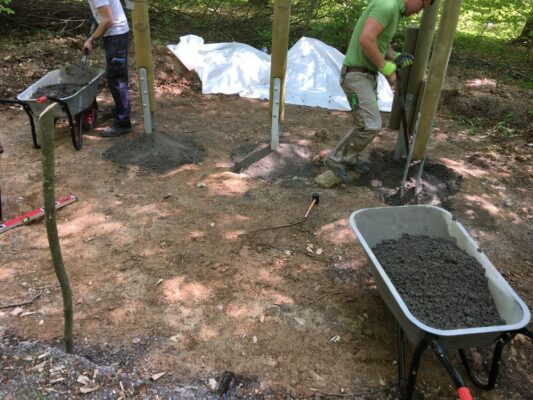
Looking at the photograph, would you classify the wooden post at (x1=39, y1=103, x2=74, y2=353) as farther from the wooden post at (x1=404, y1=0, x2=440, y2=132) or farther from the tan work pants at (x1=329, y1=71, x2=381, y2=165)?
the wooden post at (x1=404, y1=0, x2=440, y2=132)

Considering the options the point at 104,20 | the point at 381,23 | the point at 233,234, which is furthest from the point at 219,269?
the point at 104,20

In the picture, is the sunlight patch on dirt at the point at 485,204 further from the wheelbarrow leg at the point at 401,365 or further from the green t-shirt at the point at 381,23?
the wheelbarrow leg at the point at 401,365

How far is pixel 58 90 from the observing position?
186 inches

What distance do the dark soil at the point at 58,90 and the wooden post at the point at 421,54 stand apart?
346 centimetres

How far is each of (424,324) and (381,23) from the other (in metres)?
2.37

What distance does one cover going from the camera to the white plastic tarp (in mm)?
6227

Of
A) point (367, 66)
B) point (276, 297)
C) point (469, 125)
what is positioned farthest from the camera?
point (469, 125)

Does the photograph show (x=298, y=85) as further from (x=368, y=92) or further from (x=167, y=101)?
(x=368, y=92)

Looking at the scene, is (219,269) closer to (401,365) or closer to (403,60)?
(401,365)

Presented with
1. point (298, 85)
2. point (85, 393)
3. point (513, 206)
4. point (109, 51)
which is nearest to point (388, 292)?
point (85, 393)

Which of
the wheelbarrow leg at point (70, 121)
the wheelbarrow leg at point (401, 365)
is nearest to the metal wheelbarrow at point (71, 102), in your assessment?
the wheelbarrow leg at point (70, 121)

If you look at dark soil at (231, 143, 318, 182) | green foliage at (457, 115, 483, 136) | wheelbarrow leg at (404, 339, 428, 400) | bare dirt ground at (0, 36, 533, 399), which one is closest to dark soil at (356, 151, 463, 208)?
bare dirt ground at (0, 36, 533, 399)

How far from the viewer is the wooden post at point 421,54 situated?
412 cm

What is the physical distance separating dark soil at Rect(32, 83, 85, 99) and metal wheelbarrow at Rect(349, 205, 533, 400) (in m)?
3.46
